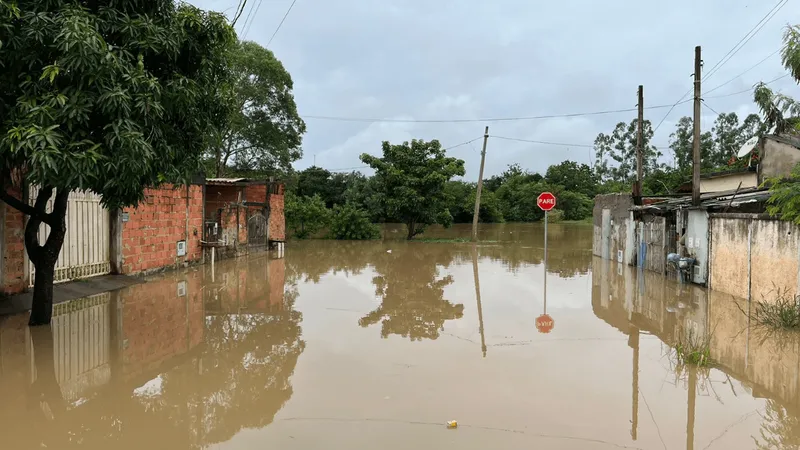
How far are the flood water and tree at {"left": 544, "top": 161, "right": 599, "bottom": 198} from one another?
54.0 metres

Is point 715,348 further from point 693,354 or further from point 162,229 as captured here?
point 162,229

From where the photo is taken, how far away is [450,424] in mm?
4781

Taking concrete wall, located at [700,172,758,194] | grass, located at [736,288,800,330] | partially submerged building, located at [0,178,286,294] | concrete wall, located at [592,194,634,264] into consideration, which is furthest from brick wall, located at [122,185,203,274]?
concrete wall, located at [700,172,758,194]

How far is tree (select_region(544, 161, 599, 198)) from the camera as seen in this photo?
6400 cm

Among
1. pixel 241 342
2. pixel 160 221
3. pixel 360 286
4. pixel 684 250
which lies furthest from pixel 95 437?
pixel 684 250

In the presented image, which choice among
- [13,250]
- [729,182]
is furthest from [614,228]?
[13,250]

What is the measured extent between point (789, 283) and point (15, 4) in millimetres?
12562

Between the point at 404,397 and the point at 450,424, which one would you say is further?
the point at 404,397

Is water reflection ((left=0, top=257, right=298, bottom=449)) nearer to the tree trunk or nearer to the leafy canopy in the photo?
the tree trunk

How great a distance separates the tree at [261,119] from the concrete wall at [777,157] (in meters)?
23.6

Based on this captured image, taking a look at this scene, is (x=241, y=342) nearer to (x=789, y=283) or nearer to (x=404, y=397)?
(x=404, y=397)

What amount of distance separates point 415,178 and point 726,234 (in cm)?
1794

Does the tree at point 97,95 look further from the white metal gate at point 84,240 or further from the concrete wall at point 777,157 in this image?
the concrete wall at point 777,157

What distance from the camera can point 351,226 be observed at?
32.4 metres
